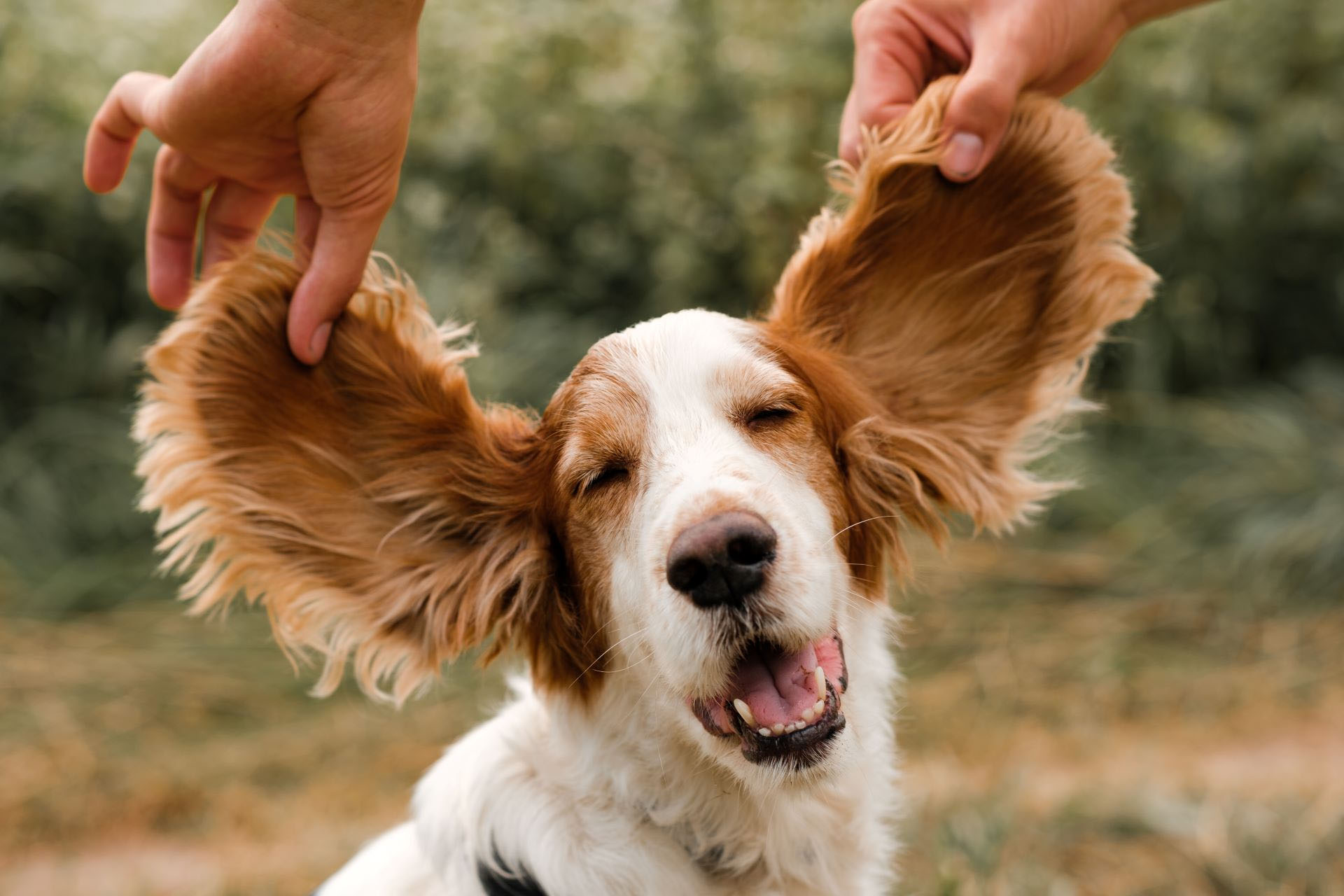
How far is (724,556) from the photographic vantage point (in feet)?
7.04

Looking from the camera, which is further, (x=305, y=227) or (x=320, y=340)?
(x=305, y=227)

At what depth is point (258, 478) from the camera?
103 inches

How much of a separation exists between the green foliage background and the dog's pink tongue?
4.70 m

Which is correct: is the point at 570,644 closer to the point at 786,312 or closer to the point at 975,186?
the point at 786,312

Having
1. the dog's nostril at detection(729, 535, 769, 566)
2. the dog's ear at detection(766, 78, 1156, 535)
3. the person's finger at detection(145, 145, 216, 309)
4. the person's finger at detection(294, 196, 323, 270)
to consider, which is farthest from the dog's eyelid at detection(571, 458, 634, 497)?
the person's finger at detection(145, 145, 216, 309)

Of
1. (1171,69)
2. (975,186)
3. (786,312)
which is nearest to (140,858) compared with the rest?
(786,312)

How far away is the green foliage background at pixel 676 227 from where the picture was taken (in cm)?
694

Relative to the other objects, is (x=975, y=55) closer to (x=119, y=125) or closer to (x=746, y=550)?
(x=746, y=550)

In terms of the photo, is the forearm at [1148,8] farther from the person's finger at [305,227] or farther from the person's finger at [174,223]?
the person's finger at [174,223]

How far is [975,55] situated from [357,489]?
1704mm

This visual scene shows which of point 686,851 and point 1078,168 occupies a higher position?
point 1078,168

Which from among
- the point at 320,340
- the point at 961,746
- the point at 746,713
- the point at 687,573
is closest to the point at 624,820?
the point at 746,713

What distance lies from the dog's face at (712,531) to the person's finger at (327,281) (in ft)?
1.69

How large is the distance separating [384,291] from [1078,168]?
1.60m
